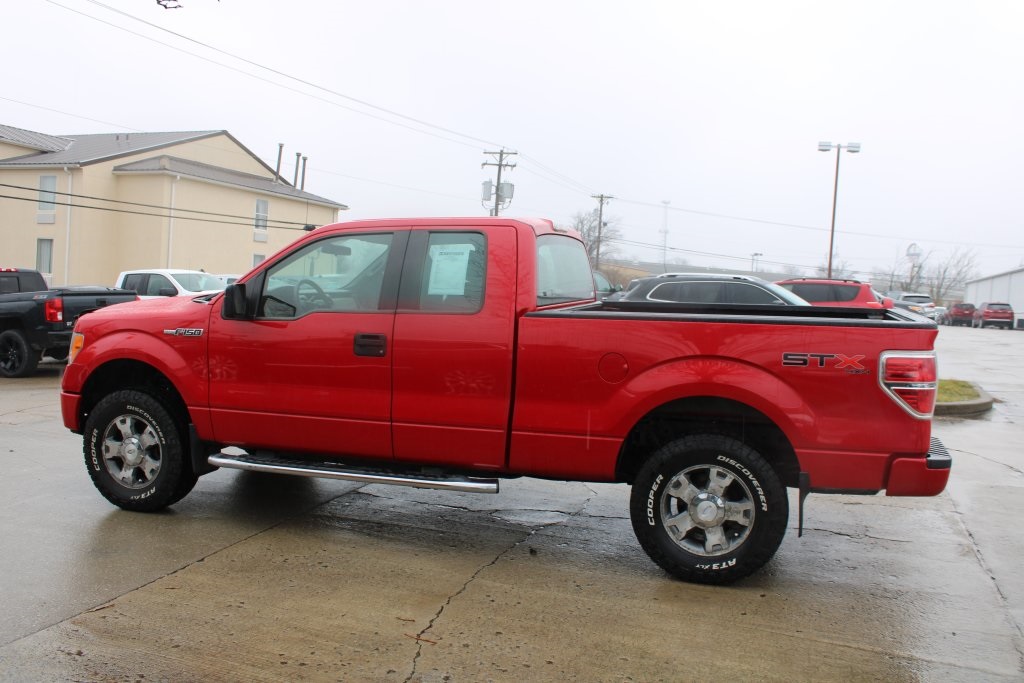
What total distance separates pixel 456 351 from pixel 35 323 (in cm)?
1089

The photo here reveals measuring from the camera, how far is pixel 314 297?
5.21 meters

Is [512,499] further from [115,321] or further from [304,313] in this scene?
[115,321]

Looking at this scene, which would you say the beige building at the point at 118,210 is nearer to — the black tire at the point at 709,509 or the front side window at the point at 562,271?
the front side window at the point at 562,271

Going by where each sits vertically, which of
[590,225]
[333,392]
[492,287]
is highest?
[590,225]

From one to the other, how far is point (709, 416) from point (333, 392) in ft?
7.44

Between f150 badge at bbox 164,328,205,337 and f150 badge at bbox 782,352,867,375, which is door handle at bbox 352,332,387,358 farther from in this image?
f150 badge at bbox 782,352,867,375

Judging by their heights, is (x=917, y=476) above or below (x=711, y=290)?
below

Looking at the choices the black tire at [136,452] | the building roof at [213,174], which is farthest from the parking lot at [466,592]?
the building roof at [213,174]

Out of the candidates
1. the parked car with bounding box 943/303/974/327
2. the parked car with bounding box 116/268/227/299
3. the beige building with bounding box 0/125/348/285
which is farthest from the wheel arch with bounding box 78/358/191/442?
the parked car with bounding box 943/303/974/327

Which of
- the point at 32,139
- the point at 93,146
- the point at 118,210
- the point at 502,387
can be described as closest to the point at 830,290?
the point at 502,387

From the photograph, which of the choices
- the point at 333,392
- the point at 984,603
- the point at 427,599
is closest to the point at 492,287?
the point at 333,392

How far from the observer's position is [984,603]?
4.40 metres

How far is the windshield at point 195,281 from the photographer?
56.7ft

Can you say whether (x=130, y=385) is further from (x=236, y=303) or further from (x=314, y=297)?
(x=314, y=297)
